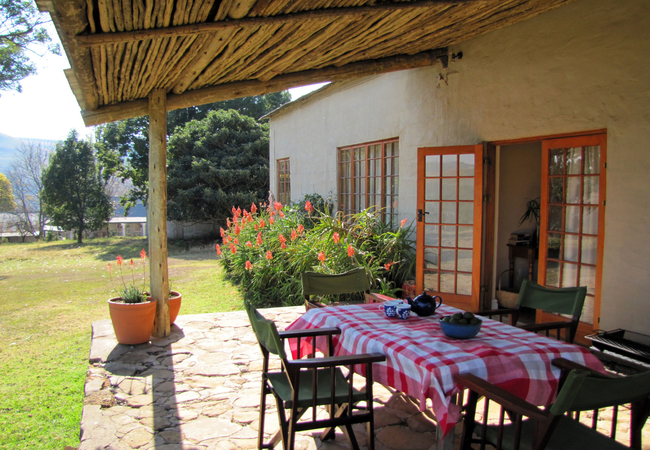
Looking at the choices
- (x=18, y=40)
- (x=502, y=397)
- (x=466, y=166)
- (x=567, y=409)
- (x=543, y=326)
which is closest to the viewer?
(x=567, y=409)

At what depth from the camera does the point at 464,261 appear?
5.66 metres

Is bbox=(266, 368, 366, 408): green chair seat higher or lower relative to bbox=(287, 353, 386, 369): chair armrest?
lower

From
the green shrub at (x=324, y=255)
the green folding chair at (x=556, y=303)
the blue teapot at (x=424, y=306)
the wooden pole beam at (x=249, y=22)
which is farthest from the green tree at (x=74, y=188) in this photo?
the green folding chair at (x=556, y=303)

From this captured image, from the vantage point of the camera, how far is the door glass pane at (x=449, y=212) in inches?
226

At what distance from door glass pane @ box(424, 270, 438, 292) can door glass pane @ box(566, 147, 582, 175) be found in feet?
6.73

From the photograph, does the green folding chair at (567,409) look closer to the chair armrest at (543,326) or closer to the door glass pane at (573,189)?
the chair armrest at (543,326)

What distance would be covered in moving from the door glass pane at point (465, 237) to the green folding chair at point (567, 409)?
3501mm

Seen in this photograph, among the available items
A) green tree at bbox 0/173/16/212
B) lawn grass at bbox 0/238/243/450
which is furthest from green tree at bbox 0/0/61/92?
green tree at bbox 0/173/16/212

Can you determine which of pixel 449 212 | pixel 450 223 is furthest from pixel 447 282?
pixel 449 212

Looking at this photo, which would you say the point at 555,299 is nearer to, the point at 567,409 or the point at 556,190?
the point at 567,409

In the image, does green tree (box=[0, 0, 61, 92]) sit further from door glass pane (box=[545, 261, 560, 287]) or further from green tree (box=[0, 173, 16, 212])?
green tree (box=[0, 173, 16, 212])

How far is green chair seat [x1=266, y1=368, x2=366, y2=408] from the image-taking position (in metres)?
2.35

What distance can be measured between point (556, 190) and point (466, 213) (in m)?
1.14

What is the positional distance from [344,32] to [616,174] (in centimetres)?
266
